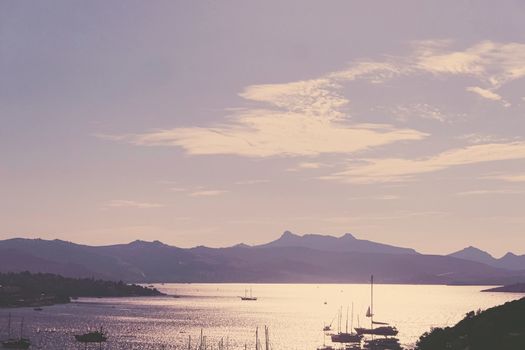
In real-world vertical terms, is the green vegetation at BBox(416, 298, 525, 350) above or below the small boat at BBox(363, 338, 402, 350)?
above

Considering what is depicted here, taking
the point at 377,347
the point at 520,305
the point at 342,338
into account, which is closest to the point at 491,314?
the point at 520,305

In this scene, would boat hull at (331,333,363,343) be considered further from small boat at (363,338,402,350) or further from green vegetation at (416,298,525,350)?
green vegetation at (416,298,525,350)

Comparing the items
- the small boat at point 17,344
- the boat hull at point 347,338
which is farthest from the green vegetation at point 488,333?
the small boat at point 17,344

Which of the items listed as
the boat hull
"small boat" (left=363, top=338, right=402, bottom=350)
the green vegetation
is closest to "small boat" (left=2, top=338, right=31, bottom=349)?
"small boat" (left=363, top=338, right=402, bottom=350)

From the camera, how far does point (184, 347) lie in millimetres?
178875

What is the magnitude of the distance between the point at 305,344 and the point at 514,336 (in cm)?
12302

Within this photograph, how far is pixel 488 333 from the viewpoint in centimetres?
8375

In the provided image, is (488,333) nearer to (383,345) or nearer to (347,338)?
(383,345)

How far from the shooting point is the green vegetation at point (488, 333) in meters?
78.6

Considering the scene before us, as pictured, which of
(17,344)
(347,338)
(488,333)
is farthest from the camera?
(347,338)

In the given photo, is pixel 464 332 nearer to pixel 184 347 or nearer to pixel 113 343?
pixel 184 347

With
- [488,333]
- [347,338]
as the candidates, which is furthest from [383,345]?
[488,333]

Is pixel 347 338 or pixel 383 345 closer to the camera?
pixel 383 345

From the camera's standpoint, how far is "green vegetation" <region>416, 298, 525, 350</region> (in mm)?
78562
